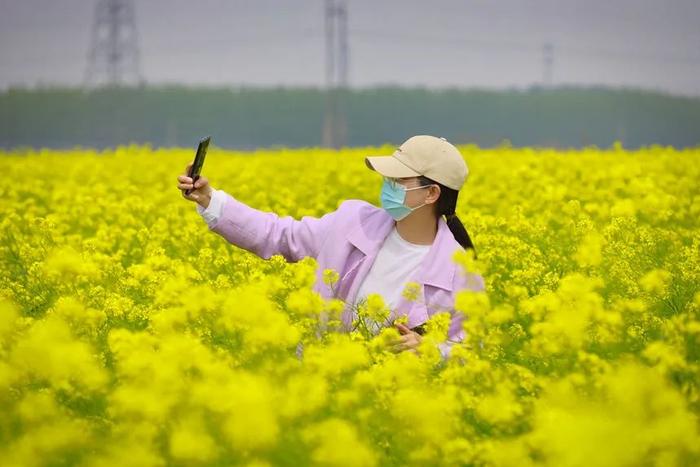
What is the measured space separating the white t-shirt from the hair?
0.47ft

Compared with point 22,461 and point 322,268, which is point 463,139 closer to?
point 322,268

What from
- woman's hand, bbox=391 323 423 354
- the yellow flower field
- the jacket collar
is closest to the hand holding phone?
the yellow flower field

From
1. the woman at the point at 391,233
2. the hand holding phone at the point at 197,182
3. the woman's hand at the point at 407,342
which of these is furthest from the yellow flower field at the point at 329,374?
the hand holding phone at the point at 197,182

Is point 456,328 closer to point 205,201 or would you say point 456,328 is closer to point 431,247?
point 431,247

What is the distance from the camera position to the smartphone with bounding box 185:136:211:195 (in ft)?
13.5

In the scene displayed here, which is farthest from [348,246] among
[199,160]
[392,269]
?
[199,160]

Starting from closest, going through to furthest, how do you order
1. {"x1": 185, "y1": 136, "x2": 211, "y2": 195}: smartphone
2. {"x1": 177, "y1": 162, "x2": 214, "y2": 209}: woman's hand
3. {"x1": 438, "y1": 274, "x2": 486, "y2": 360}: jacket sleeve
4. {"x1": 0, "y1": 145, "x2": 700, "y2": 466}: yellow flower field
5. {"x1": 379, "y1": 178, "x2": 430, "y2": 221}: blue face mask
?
{"x1": 0, "y1": 145, "x2": 700, "y2": 466}: yellow flower field → {"x1": 438, "y1": 274, "x2": 486, "y2": 360}: jacket sleeve → {"x1": 185, "y1": 136, "x2": 211, "y2": 195}: smartphone → {"x1": 177, "y1": 162, "x2": 214, "y2": 209}: woman's hand → {"x1": 379, "y1": 178, "x2": 430, "y2": 221}: blue face mask

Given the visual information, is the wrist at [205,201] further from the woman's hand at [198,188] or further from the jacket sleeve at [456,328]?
the jacket sleeve at [456,328]

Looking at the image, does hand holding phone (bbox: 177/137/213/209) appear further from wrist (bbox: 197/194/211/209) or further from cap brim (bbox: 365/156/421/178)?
cap brim (bbox: 365/156/421/178)

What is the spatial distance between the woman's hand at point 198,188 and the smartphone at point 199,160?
0.06ft

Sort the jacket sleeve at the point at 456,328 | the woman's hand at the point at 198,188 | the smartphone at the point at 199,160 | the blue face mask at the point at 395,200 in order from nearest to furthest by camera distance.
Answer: the jacket sleeve at the point at 456,328 → the smartphone at the point at 199,160 → the woman's hand at the point at 198,188 → the blue face mask at the point at 395,200

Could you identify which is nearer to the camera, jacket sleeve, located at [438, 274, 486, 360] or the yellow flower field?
the yellow flower field

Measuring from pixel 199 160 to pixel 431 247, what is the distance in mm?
878

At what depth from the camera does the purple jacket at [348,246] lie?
4.29 metres
